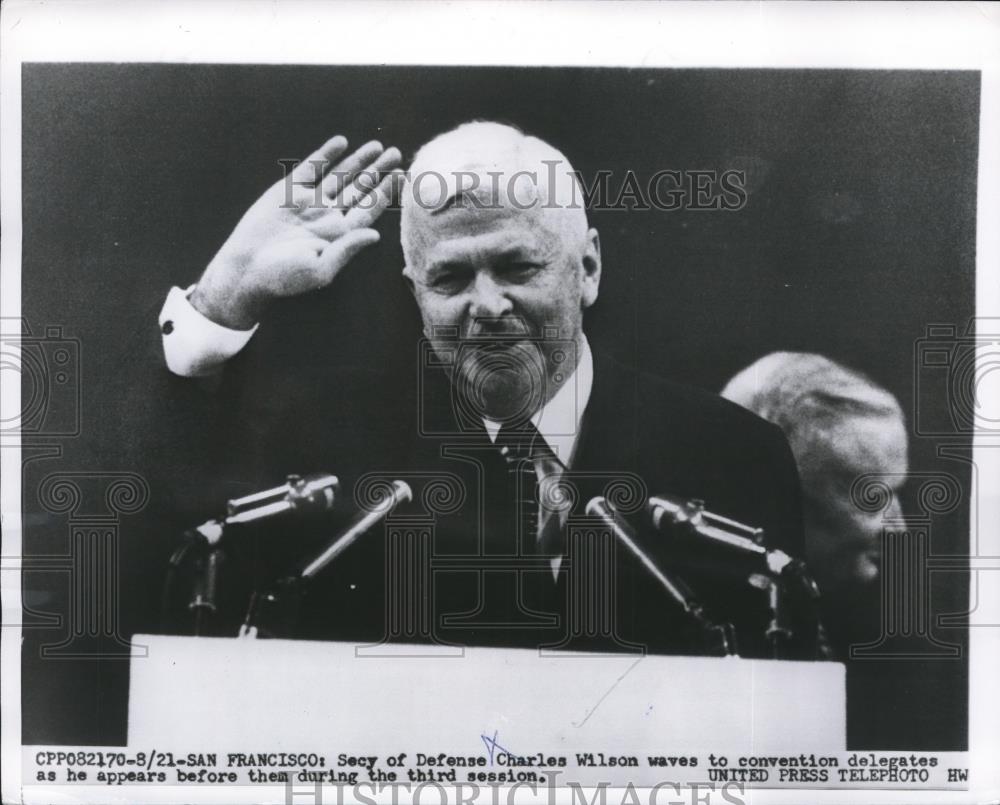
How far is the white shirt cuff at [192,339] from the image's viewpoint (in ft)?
10.9

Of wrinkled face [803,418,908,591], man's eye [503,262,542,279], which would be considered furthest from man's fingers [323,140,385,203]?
wrinkled face [803,418,908,591]

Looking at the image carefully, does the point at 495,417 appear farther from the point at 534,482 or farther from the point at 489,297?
the point at 489,297

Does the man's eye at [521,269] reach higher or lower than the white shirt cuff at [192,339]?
higher

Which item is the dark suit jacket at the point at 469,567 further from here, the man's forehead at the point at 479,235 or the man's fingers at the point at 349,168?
the man's fingers at the point at 349,168

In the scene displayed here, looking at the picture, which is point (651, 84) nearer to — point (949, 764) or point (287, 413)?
point (287, 413)

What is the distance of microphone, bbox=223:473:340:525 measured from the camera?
332 centimetres

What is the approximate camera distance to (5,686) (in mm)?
3363

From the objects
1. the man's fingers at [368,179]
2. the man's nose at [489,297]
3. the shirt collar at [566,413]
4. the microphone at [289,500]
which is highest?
the man's fingers at [368,179]

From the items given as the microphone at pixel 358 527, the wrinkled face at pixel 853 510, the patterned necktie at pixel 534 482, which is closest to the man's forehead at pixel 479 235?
the patterned necktie at pixel 534 482

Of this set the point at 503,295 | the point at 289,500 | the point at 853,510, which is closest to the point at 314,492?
the point at 289,500

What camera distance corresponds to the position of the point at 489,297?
10.8ft

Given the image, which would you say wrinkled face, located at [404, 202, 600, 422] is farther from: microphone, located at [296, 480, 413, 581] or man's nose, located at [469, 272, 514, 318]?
microphone, located at [296, 480, 413, 581]

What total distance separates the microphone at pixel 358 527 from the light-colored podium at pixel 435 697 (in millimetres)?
253

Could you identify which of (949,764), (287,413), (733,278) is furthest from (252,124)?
(949,764)
